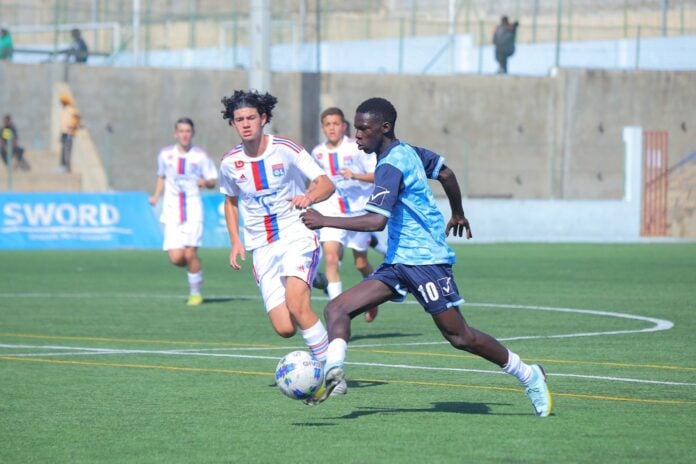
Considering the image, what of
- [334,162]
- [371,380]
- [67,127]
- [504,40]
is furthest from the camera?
[504,40]

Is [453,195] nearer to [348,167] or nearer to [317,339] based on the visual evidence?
[317,339]

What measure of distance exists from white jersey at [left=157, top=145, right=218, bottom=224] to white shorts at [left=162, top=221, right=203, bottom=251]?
0.15 m

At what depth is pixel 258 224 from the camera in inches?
442

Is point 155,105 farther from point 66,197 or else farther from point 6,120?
point 66,197

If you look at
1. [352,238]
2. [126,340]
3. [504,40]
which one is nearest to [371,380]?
[126,340]

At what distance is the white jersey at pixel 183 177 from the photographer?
19.5 metres

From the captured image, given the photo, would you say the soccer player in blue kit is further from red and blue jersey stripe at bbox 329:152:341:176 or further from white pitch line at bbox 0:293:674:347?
red and blue jersey stripe at bbox 329:152:341:176

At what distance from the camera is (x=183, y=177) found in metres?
19.6

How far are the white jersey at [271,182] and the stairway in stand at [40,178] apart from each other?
26.4 m

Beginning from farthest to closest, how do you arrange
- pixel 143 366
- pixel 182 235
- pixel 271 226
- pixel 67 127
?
pixel 67 127
pixel 182 235
pixel 143 366
pixel 271 226

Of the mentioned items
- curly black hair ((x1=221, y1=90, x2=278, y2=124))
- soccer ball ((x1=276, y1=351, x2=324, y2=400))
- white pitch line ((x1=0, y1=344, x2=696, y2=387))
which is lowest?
white pitch line ((x1=0, y1=344, x2=696, y2=387))

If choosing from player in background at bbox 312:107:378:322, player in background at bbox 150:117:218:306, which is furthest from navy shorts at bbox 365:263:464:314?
player in background at bbox 150:117:218:306

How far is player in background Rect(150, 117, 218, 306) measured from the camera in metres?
19.3

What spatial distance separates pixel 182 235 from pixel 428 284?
10.5m
